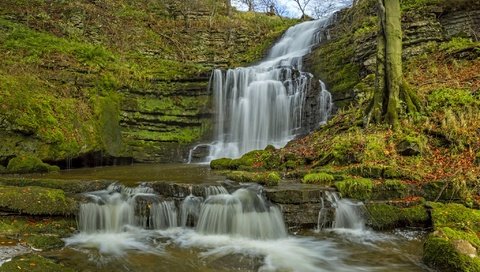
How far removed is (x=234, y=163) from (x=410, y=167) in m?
5.03

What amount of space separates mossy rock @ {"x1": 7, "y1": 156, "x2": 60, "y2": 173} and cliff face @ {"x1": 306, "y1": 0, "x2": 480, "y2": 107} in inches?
402

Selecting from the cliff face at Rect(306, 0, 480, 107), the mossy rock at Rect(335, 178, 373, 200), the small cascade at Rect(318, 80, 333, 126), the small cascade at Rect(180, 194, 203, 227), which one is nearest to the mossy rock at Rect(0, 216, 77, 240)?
the small cascade at Rect(180, 194, 203, 227)

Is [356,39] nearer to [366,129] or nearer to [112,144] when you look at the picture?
[366,129]

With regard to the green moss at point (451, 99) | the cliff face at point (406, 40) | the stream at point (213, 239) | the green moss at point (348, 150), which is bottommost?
the stream at point (213, 239)

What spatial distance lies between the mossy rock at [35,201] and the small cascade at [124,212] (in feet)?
1.00

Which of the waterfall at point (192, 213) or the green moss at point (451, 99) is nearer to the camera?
the waterfall at point (192, 213)

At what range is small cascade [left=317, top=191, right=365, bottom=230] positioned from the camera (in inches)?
265

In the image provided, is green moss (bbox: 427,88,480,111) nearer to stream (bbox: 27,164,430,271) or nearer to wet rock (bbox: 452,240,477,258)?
stream (bbox: 27,164,430,271)

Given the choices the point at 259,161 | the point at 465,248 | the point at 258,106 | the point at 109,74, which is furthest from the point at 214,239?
the point at 109,74

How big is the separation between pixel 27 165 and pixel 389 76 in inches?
398

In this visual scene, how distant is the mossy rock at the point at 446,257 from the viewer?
429 cm

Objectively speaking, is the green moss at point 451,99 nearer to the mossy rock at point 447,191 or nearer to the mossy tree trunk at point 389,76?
the mossy tree trunk at point 389,76

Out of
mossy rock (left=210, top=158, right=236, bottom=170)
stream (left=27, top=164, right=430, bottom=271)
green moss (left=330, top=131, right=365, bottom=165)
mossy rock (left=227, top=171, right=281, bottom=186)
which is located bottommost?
stream (left=27, top=164, right=430, bottom=271)

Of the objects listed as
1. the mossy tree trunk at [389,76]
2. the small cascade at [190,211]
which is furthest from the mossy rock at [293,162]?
the small cascade at [190,211]
